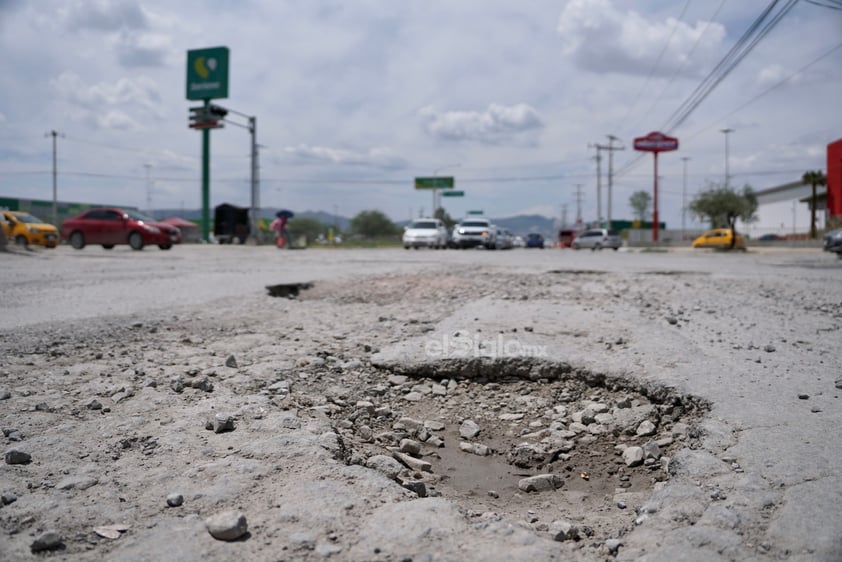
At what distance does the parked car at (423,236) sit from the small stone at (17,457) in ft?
96.3

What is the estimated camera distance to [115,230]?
21.8 metres

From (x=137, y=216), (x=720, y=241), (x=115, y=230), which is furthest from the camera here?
(x=720, y=241)

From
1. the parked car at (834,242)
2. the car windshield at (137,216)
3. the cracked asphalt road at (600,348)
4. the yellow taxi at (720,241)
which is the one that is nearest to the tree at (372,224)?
the yellow taxi at (720,241)

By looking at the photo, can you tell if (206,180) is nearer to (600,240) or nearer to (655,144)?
(600,240)

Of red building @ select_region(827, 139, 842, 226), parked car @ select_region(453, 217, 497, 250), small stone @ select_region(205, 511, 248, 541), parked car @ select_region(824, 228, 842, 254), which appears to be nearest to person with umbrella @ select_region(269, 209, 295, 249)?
parked car @ select_region(453, 217, 497, 250)

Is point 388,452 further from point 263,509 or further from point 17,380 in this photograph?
point 17,380

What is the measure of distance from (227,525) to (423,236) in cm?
3029

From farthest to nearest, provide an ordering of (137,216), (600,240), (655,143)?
Answer: (655,143), (600,240), (137,216)

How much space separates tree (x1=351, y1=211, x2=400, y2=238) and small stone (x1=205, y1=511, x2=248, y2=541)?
102857mm

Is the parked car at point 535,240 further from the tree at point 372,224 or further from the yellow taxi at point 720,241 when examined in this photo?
the tree at point 372,224

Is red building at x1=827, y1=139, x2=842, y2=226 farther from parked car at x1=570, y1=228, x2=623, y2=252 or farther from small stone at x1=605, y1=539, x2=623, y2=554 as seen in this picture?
small stone at x1=605, y1=539, x2=623, y2=554

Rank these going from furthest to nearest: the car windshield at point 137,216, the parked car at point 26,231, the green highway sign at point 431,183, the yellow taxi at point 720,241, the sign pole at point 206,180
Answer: the green highway sign at point 431,183 → the sign pole at point 206,180 → the yellow taxi at point 720,241 → the car windshield at point 137,216 → the parked car at point 26,231

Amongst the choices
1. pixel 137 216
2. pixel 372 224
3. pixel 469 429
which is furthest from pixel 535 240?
pixel 372 224

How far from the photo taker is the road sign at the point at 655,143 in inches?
2361
